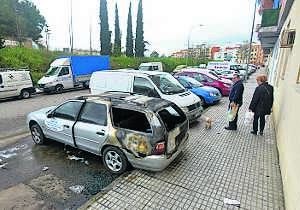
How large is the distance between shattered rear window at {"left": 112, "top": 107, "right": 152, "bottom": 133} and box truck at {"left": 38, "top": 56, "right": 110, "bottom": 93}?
1295 cm

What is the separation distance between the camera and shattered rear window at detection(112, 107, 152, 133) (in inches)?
180

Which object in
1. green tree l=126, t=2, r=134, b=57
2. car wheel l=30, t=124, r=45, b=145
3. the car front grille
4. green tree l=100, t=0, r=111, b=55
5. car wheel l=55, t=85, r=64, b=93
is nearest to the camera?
car wheel l=30, t=124, r=45, b=145

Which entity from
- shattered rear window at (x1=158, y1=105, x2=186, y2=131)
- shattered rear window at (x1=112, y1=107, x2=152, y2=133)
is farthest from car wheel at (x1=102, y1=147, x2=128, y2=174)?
shattered rear window at (x1=158, y1=105, x2=186, y2=131)

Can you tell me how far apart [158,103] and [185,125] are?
0.82m

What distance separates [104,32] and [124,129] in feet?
117

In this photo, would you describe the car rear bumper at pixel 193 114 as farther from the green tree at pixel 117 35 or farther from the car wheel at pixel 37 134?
the green tree at pixel 117 35

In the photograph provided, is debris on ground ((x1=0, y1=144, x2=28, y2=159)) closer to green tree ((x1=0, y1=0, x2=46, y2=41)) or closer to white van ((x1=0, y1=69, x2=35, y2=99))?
white van ((x1=0, y1=69, x2=35, y2=99))

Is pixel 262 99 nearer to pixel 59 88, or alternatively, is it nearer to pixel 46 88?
pixel 46 88

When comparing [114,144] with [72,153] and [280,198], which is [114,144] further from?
[280,198]

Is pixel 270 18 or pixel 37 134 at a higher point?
pixel 270 18

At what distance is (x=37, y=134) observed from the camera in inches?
256

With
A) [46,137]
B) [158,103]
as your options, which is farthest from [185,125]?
[46,137]

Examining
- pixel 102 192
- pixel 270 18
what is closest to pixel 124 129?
pixel 102 192

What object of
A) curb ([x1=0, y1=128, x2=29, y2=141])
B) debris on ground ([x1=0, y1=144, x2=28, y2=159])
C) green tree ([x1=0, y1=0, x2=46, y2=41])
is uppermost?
green tree ([x1=0, y1=0, x2=46, y2=41])
